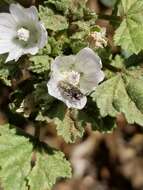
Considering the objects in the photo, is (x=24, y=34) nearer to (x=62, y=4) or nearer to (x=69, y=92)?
(x=62, y=4)

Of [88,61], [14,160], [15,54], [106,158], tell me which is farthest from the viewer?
[106,158]

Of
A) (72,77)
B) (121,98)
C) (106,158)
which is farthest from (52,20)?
(106,158)

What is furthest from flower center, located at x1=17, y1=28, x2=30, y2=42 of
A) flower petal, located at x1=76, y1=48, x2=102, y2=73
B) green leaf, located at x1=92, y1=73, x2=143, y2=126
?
green leaf, located at x1=92, y1=73, x2=143, y2=126

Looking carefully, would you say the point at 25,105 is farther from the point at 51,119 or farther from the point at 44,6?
the point at 44,6

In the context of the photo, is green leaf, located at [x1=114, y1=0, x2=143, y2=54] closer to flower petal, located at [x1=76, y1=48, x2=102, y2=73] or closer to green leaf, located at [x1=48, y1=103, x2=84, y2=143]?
flower petal, located at [x1=76, y1=48, x2=102, y2=73]

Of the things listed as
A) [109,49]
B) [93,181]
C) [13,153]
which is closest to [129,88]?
[109,49]
